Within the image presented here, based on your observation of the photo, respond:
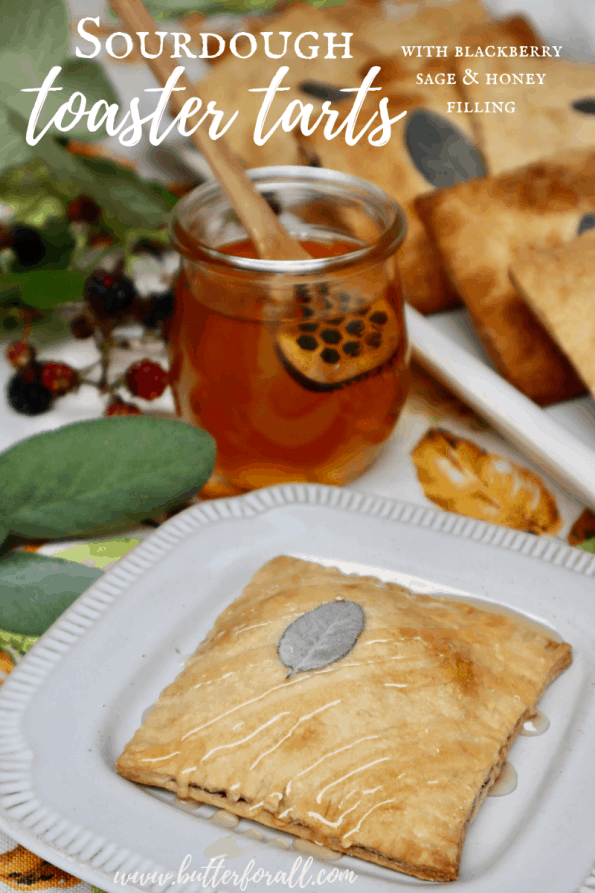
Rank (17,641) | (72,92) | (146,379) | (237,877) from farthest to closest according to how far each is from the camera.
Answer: (72,92)
(146,379)
(17,641)
(237,877)

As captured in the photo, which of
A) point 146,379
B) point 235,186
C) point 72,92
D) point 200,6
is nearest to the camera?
point 235,186

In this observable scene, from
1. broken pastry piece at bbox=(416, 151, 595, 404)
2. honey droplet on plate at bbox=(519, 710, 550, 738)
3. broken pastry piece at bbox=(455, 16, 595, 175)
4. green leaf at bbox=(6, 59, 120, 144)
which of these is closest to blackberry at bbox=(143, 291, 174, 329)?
green leaf at bbox=(6, 59, 120, 144)

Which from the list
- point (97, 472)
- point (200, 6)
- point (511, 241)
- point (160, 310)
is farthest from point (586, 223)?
point (200, 6)

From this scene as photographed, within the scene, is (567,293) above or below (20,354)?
above

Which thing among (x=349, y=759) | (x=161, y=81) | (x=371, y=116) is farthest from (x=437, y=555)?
(x=371, y=116)

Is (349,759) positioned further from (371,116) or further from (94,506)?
(371,116)

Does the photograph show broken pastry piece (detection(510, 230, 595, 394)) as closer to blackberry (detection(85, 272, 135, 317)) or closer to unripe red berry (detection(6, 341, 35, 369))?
blackberry (detection(85, 272, 135, 317))

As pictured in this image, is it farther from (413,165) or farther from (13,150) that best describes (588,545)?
(13,150)
